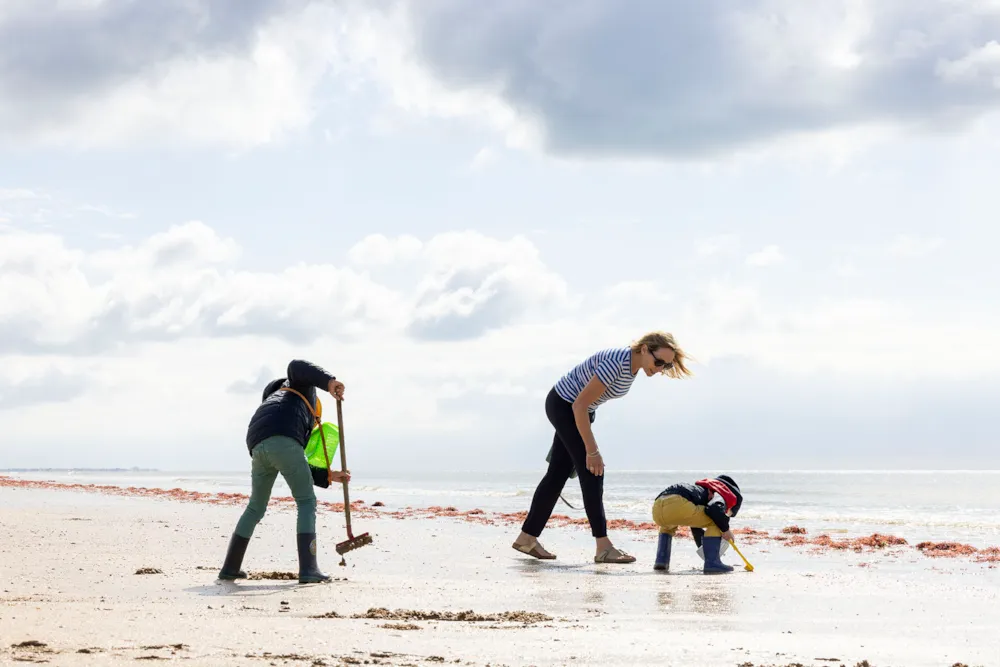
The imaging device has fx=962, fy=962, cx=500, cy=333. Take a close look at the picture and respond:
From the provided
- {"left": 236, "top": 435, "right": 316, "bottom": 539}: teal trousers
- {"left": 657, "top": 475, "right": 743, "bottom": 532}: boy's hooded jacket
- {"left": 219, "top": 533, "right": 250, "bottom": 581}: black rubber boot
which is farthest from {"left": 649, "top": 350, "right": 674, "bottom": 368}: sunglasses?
{"left": 219, "top": 533, "right": 250, "bottom": 581}: black rubber boot

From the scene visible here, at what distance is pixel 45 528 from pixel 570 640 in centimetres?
975

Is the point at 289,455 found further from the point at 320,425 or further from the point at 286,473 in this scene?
the point at 320,425

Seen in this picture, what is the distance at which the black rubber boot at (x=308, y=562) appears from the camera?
6.87 m

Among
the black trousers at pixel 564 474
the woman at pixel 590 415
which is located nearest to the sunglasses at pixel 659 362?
the woman at pixel 590 415

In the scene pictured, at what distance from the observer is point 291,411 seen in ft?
23.3

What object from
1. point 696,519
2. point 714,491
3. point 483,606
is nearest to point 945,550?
point 714,491

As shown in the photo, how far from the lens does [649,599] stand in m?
6.26

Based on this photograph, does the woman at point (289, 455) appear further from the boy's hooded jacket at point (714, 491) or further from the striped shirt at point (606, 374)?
the boy's hooded jacket at point (714, 491)

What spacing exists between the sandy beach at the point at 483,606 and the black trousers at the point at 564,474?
41 cm

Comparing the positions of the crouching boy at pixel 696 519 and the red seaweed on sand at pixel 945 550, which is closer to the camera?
the crouching boy at pixel 696 519

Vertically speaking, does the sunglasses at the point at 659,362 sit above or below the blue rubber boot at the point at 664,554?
above

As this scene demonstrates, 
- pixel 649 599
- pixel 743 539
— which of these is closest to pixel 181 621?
pixel 649 599

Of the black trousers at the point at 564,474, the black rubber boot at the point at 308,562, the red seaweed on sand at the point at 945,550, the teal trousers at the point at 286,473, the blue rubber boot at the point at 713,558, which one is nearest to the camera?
the black rubber boot at the point at 308,562

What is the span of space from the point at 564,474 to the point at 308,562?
2.98 metres
